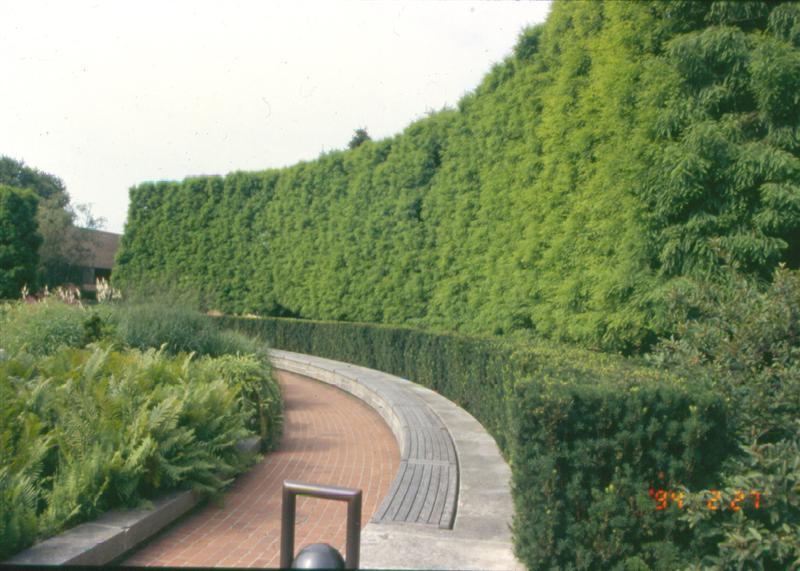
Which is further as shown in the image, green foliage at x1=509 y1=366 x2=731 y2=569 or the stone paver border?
the stone paver border

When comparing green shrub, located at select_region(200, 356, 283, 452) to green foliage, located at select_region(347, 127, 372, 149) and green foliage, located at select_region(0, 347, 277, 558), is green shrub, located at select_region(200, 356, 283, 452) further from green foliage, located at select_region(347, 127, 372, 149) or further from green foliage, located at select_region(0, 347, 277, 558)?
green foliage, located at select_region(347, 127, 372, 149)

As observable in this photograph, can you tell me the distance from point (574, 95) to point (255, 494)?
618cm

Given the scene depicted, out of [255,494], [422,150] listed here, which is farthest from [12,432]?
[422,150]

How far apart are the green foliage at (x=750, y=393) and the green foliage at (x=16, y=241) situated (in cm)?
2782

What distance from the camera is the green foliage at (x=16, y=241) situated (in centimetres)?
2566

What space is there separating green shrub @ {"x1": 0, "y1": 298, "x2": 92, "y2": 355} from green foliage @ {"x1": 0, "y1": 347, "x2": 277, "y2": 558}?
2.06 meters

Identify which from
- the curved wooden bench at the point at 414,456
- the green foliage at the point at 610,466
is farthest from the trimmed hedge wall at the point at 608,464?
the curved wooden bench at the point at 414,456

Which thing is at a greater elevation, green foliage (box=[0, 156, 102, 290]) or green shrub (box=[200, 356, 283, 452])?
green foliage (box=[0, 156, 102, 290])

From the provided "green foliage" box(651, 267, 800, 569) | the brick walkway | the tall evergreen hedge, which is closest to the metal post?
"green foliage" box(651, 267, 800, 569)

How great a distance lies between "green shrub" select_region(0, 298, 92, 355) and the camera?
8.66 meters

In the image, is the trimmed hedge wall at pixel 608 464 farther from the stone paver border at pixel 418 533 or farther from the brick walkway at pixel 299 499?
the brick walkway at pixel 299 499

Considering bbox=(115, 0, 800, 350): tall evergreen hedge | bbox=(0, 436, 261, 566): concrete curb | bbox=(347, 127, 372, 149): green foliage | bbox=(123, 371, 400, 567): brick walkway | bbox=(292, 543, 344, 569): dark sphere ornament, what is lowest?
bbox=(123, 371, 400, 567): brick walkway

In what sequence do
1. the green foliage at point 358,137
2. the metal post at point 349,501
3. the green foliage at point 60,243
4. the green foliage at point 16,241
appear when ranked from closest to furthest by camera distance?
the metal post at point 349,501 → the green foliage at point 16,241 → the green foliage at point 60,243 → the green foliage at point 358,137

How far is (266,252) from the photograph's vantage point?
20328mm
